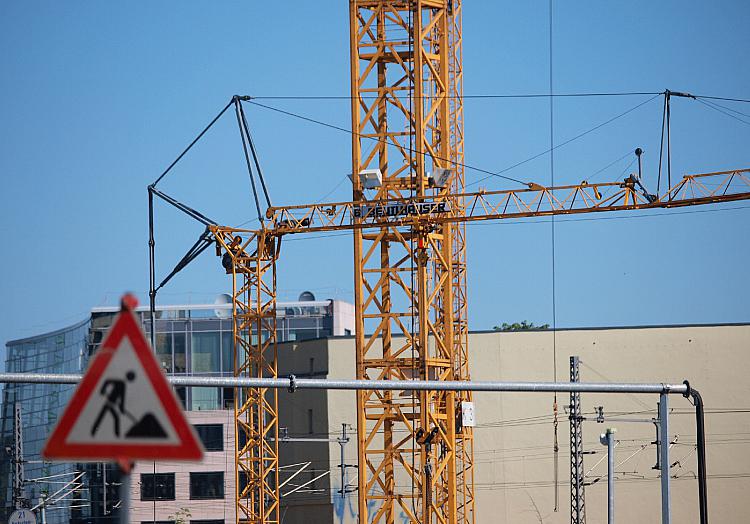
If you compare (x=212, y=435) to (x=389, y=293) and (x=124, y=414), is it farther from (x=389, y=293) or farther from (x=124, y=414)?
(x=124, y=414)

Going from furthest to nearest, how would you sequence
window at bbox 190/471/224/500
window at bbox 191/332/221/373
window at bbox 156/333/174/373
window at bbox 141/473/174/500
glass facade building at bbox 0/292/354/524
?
window at bbox 191/332/221/373, window at bbox 156/333/174/373, glass facade building at bbox 0/292/354/524, window at bbox 190/471/224/500, window at bbox 141/473/174/500

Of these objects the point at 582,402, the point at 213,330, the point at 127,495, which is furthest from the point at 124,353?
the point at 213,330

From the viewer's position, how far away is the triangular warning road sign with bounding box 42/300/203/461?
24.9 ft

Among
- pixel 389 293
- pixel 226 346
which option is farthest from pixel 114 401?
pixel 226 346

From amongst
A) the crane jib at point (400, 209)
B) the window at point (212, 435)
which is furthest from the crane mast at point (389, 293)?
the window at point (212, 435)

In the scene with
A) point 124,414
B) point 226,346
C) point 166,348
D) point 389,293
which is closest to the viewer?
point 124,414

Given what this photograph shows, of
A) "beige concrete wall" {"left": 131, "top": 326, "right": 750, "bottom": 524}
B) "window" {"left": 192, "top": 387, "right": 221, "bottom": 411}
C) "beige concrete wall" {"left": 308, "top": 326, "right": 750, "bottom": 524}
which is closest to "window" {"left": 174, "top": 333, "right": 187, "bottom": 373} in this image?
"window" {"left": 192, "top": 387, "right": 221, "bottom": 411}

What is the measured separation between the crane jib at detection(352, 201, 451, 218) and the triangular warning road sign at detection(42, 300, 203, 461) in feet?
124

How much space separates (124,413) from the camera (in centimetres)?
766

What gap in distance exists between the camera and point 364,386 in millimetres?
16703

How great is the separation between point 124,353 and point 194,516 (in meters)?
76.2

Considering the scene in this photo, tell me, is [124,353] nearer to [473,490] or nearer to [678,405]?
[473,490]

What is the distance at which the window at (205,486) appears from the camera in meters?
82.1

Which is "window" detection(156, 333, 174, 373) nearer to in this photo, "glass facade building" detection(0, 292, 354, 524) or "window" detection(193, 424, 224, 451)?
"glass facade building" detection(0, 292, 354, 524)
